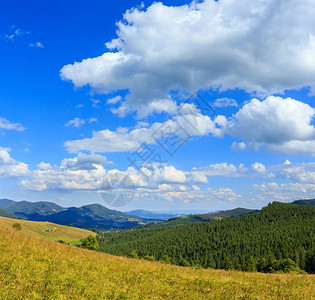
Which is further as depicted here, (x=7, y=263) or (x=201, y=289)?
(x=201, y=289)

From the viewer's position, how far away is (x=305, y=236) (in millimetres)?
194500

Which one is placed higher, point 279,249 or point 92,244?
point 92,244

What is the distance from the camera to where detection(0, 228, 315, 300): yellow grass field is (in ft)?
32.4

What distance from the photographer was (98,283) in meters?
11.5

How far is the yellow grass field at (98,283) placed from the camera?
32.4 ft

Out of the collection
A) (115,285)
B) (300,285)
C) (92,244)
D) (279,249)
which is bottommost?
(279,249)

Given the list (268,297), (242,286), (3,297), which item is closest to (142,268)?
(242,286)

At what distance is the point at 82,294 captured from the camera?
9945mm

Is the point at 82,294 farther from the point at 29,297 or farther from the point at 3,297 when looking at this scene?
the point at 3,297

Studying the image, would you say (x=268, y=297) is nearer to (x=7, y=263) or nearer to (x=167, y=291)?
(x=167, y=291)

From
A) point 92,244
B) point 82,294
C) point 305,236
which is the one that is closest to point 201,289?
point 82,294

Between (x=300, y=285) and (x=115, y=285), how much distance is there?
13097 millimetres

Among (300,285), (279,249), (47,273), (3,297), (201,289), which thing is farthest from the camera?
(279,249)

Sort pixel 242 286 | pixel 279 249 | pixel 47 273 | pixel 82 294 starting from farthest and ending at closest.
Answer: pixel 279 249 → pixel 242 286 → pixel 47 273 → pixel 82 294
